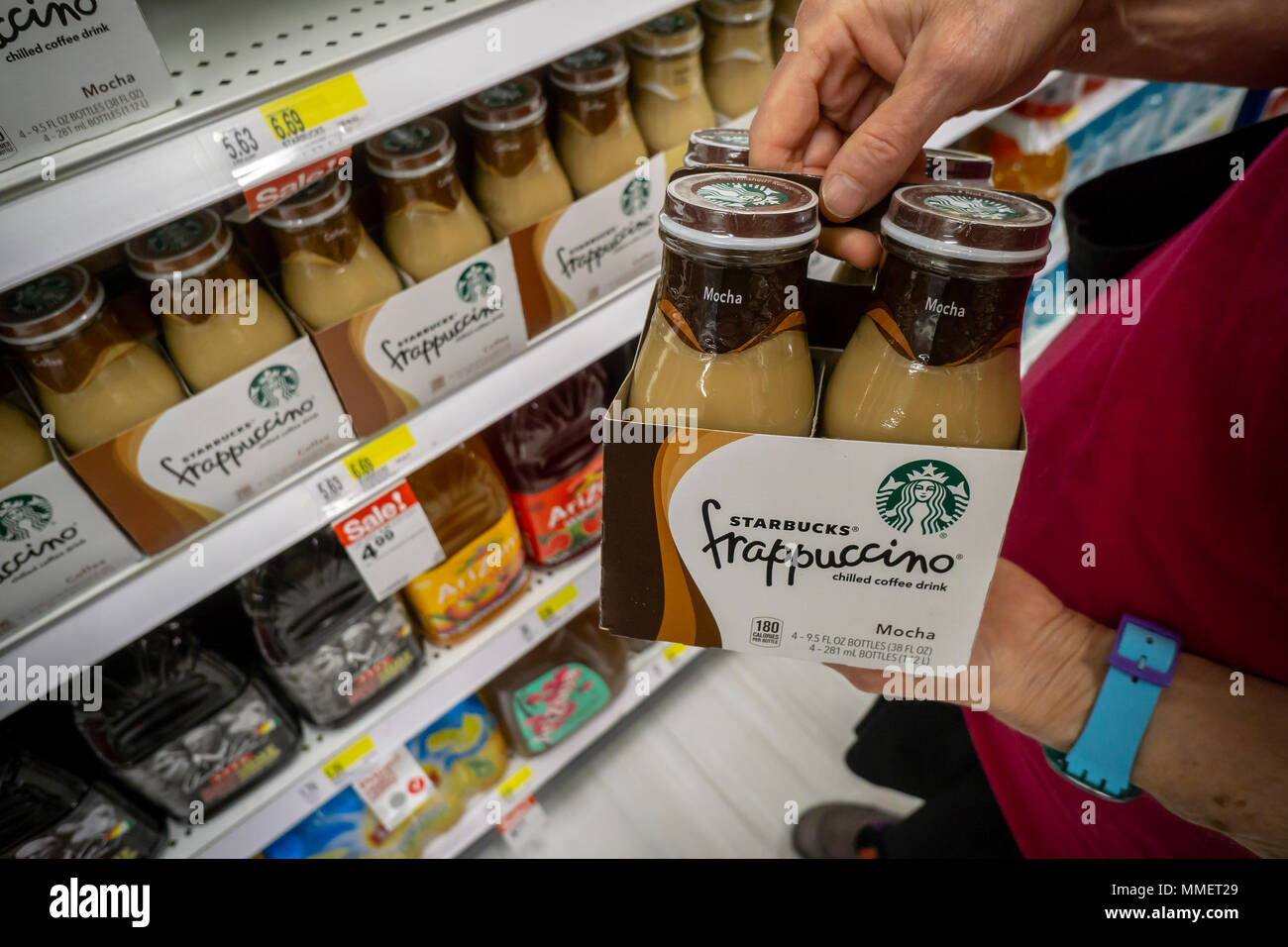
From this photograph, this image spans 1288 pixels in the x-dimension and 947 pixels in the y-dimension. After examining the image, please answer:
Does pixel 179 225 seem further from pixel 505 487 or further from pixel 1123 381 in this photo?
pixel 1123 381

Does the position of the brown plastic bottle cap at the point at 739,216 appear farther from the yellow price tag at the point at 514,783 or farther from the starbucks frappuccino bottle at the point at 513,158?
the yellow price tag at the point at 514,783

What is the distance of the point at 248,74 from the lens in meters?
0.80

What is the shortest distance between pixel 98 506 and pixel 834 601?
2.58ft

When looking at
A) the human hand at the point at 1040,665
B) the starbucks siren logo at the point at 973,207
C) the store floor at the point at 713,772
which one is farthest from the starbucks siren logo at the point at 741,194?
the store floor at the point at 713,772

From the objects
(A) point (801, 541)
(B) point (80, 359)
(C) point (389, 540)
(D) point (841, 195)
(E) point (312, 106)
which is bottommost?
(C) point (389, 540)

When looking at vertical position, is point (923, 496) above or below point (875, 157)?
below

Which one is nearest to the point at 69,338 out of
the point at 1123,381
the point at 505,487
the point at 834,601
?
the point at 505,487

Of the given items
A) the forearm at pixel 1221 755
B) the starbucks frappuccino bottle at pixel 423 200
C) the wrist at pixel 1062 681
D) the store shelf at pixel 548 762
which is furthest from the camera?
the store shelf at pixel 548 762

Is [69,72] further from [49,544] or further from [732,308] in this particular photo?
[732,308]

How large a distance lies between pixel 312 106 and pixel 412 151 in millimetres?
249

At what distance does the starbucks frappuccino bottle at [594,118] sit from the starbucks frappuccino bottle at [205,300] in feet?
1.59

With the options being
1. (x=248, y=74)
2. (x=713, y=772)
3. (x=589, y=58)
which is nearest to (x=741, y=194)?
(x=248, y=74)

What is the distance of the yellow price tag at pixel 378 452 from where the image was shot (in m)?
1.03
